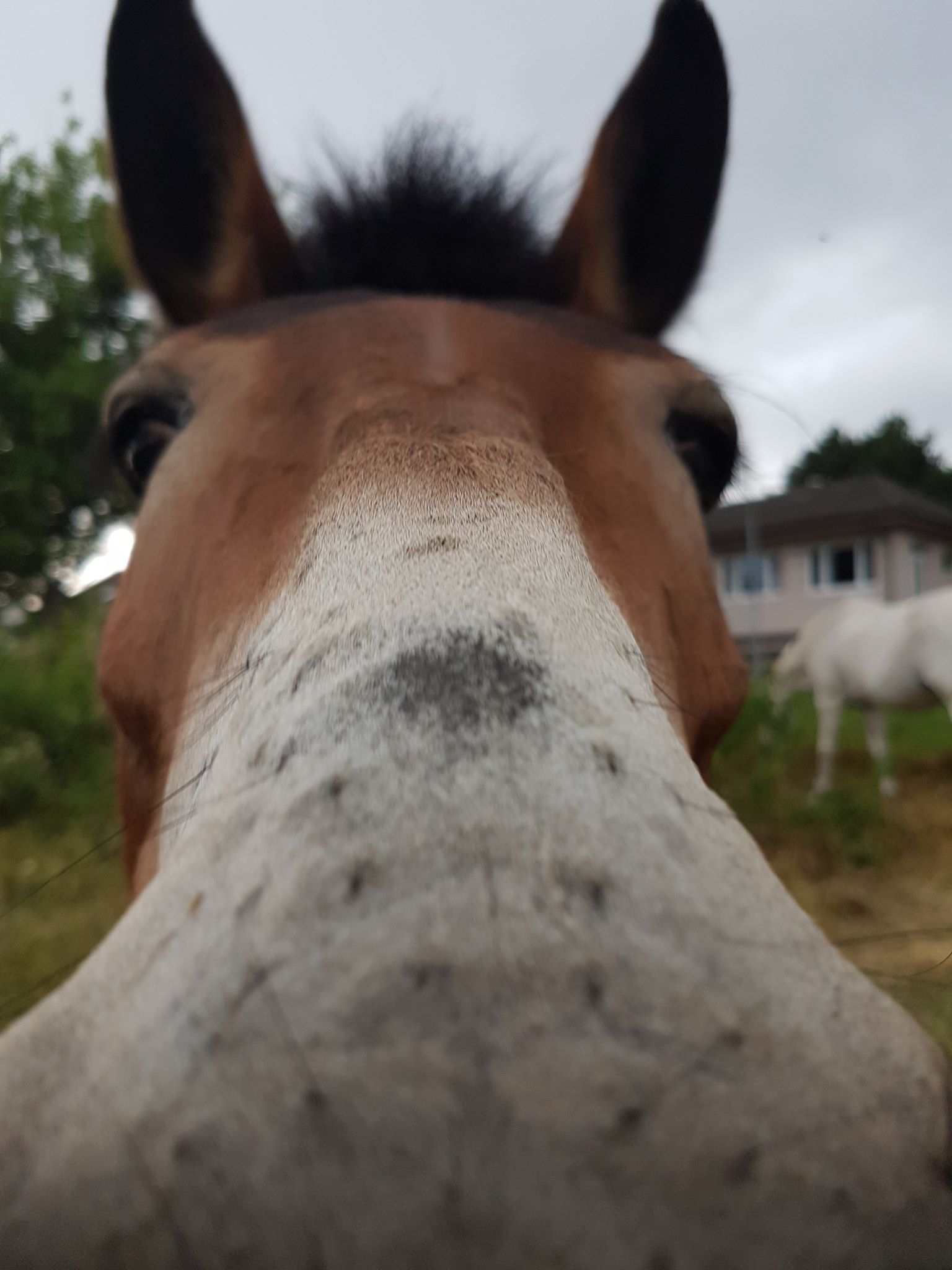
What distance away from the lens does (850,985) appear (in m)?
0.79

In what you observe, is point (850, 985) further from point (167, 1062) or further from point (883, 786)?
point (883, 786)

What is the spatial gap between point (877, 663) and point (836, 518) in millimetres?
18222

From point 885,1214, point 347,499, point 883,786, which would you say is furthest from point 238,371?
point 883,786

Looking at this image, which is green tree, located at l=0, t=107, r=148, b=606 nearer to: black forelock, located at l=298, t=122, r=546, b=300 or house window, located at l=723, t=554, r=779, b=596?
black forelock, located at l=298, t=122, r=546, b=300

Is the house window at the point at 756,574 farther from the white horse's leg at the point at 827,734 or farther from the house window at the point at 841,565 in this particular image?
the white horse's leg at the point at 827,734

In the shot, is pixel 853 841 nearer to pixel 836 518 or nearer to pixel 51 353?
pixel 51 353

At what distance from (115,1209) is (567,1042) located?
35cm

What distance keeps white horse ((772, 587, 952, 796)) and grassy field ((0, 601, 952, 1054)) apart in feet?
2.23

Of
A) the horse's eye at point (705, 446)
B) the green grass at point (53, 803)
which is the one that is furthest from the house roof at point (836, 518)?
the horse's eye at point (705, 446)

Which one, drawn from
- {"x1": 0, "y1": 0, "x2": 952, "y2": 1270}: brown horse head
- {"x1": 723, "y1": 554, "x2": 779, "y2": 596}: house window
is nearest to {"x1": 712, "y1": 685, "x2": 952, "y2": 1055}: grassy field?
{"x1": 0, "y1": 0, "x2": 952, "y2": 1270}: brown horse head

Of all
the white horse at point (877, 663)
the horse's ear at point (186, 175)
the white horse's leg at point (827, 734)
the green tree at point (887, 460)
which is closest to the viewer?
the horse's ear at point (186, 175)

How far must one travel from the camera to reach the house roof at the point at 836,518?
25.0 m

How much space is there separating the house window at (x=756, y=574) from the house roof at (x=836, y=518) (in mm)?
588

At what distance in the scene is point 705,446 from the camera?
214 centimetres
